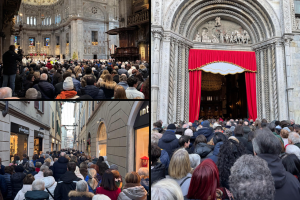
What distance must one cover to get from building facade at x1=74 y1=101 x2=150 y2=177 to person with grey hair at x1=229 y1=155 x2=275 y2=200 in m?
0.79

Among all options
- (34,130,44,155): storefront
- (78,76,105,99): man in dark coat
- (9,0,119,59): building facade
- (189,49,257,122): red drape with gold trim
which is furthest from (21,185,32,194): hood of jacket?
(9,0,119,59): building facade

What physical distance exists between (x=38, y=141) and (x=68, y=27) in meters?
39.5

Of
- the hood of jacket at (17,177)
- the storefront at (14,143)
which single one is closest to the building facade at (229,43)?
the hood of jacket at (17,177)

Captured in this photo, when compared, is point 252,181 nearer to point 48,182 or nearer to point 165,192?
point 165,192

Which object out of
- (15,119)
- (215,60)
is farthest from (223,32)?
(15,119)

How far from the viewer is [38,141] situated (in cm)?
342

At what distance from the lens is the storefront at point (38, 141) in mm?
3189

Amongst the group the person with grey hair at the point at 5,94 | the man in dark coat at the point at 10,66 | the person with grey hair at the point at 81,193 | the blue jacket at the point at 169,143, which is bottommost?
the person with grey hair at the point at 81,193

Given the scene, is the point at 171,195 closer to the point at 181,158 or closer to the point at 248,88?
the point at 181,158

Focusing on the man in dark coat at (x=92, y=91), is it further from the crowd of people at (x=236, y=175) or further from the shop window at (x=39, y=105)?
the shop window at (x=39, y=105)

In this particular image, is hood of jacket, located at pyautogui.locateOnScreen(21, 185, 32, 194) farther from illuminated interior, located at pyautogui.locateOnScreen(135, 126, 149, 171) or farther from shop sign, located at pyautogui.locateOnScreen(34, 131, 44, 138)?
illuminated interior, located at pyautogui.locateOnScreen(135, 126, 149, 171)

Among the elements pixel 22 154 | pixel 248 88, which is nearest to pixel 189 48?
pixel 248 88

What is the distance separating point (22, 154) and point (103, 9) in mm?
37284

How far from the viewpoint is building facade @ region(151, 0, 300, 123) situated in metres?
14.5
